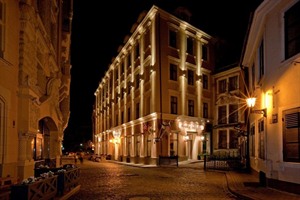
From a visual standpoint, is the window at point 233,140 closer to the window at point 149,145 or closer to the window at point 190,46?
the window at point 149,145

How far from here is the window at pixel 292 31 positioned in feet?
38.3

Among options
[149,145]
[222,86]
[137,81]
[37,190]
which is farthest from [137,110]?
[37,190]

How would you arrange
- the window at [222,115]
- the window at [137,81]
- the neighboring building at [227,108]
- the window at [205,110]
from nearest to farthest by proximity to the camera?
the neighboring building at [227,108] → the window at [222,115] → the window at [205,110] → the window at [137,81]

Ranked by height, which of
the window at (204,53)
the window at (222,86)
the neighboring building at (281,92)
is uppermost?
the window at (204,53)

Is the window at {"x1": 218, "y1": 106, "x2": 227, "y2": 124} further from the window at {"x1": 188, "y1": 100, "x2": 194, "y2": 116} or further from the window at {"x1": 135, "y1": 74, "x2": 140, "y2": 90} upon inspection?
the window at {"x1": 135, "y1": 74, "x2": 140, "y2": 90}

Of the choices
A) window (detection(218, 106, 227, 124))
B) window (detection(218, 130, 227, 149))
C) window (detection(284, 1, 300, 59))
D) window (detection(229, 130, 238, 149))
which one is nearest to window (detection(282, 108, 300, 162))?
window (detection(284, 1, 300, 59))

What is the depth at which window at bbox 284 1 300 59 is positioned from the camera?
11.7 meters

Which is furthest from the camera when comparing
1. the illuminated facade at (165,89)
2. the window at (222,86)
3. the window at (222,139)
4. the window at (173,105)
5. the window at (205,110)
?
the window at (205,110)

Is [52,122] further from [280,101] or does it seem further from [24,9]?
[280,101]

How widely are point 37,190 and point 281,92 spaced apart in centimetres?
906

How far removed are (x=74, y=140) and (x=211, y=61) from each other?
2084 inches

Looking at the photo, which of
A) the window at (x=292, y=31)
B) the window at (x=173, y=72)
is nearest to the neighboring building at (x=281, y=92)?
the window at (x=292, y=31)

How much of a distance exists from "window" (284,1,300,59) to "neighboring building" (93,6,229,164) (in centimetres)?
1993

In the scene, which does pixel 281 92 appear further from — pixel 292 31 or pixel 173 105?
pixel 173 105
